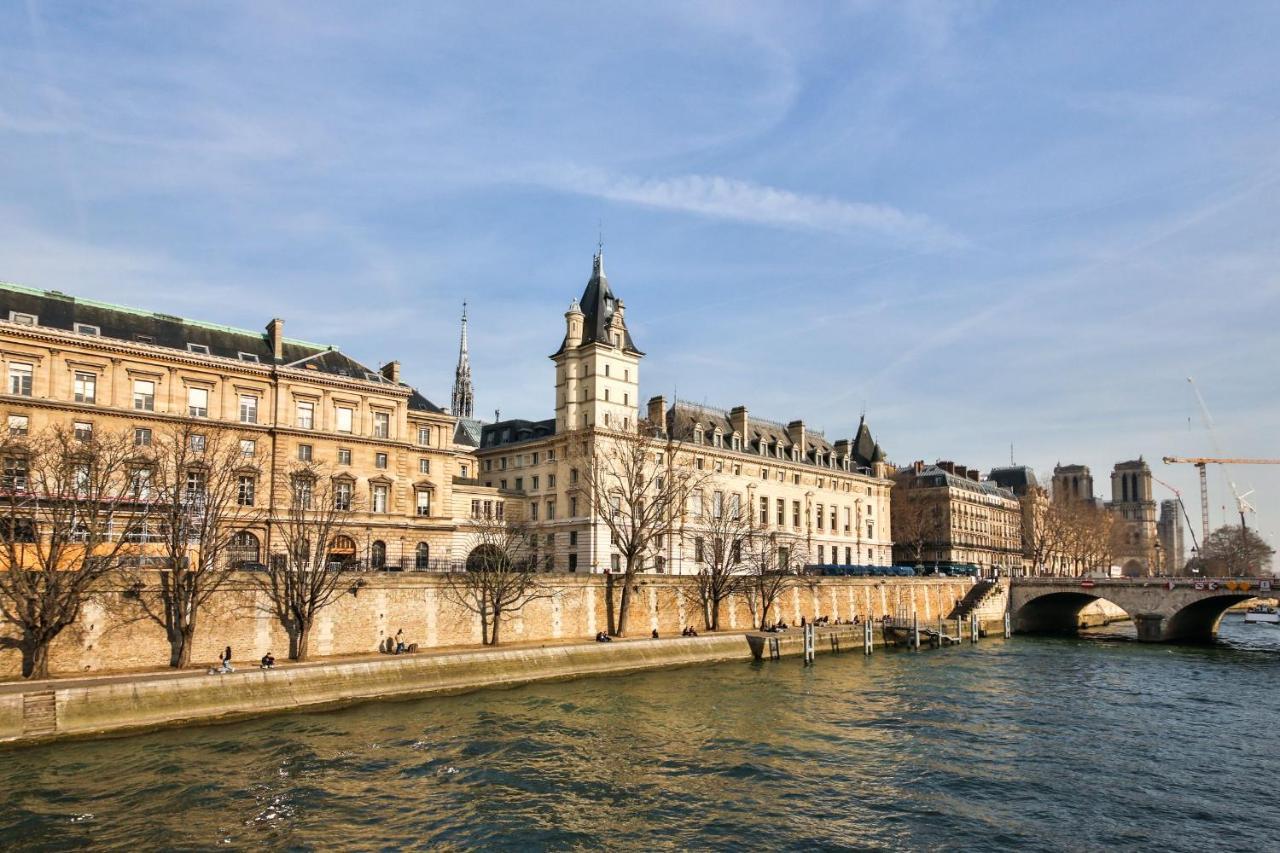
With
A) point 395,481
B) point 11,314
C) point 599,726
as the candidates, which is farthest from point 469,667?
point 11,314

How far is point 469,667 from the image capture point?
150 ft

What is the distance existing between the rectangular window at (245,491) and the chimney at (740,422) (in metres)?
52.4

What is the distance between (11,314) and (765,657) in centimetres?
5135

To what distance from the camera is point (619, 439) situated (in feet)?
250

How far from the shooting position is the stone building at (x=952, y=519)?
131 metres

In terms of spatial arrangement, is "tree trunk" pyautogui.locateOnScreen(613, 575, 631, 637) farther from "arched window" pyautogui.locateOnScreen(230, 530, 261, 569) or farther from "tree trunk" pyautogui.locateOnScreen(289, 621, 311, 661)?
"arched window" pyautogui.locateOnScreen(230, 530, 261, 569)

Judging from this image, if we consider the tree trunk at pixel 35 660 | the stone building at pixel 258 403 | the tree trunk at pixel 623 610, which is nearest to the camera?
the tree trunk at pixel 35 660

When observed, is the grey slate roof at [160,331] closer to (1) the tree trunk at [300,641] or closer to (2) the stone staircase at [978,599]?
(1) the tree trunk at [300,641]

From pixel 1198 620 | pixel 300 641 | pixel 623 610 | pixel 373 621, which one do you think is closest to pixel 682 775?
pixel 300 641

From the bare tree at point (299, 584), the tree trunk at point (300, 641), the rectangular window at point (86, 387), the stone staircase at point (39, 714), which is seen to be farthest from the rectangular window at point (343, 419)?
the stone staircase at point (39, 714)

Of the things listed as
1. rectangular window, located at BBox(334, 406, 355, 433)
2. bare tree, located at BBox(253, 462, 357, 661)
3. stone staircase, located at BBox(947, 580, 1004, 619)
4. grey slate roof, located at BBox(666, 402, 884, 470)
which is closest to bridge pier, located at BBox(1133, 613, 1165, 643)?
stone staircase, located at BBox(947, 580, 1004, 619)

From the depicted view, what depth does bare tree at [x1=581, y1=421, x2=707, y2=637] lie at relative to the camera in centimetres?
6228

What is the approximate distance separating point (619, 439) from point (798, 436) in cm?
3603

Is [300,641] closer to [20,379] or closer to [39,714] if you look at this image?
[39,714]
